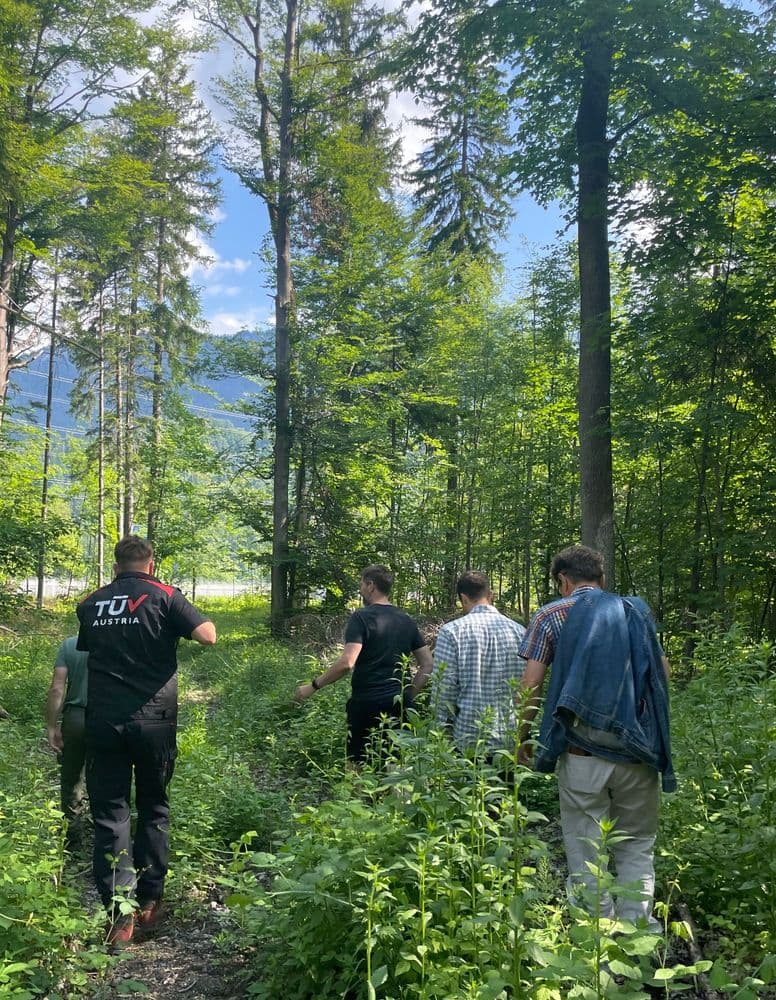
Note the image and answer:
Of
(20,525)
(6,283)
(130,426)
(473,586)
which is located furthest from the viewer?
(130,426)

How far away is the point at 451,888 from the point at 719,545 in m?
8.07

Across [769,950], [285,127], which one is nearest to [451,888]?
[769,950]

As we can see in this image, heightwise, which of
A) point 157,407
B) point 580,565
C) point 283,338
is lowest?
point 580,565

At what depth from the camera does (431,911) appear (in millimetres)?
2529

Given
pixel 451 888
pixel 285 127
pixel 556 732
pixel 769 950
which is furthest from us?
pixel 285 127

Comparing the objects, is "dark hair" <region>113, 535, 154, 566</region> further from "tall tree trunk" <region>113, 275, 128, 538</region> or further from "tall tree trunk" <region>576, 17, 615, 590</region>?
"tall tree trunk" <region>113, 275, 128, 538</region>

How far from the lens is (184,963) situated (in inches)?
141

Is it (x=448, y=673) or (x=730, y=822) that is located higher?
(x=448, y=673)

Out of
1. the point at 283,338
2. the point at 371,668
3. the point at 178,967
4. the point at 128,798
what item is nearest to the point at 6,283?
the point at 283,338

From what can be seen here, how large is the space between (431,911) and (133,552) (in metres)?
2.78

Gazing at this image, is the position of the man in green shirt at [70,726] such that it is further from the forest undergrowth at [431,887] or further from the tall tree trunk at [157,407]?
the tall tree trunk at [157,407]

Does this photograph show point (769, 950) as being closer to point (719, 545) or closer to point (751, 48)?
point (719, 545)

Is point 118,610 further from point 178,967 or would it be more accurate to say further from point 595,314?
point 595,314

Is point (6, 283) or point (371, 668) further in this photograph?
point (6, 283)
